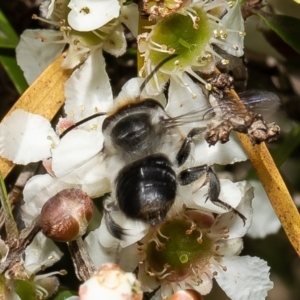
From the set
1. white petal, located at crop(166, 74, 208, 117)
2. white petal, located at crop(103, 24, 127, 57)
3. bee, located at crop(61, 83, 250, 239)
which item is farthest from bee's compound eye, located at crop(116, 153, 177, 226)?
white petal, located at crop(103, 24, 127, 57)

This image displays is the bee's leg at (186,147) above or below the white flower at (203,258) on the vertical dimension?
above

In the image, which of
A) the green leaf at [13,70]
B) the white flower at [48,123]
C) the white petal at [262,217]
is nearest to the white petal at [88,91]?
the white flower at [48,123]

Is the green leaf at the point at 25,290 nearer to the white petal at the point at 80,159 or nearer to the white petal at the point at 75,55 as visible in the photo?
the white petal at the point at 80,159

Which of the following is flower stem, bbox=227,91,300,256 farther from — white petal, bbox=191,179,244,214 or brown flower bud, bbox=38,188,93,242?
brown flower bud, bbox=38,188,93,242

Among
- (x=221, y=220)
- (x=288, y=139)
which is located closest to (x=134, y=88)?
(x=221, y=220)

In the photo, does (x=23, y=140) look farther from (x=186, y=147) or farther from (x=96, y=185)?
(x=186, y=147)

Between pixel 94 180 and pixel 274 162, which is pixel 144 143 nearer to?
pixel 94 180
